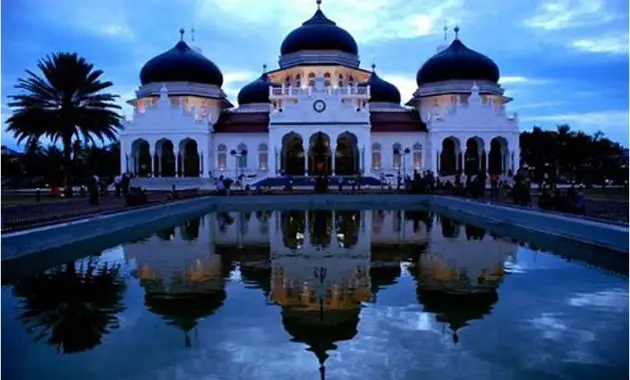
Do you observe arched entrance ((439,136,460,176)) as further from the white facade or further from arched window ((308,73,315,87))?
arched window ((308,73,315,87))

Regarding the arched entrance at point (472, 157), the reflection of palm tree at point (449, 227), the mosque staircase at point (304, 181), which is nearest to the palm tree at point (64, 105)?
the mosque staircase at point (304, 181)

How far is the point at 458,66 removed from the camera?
182ft

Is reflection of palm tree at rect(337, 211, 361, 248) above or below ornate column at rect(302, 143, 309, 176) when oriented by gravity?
below

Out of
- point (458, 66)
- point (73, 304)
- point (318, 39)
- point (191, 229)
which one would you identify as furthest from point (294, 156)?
point (73, 304)

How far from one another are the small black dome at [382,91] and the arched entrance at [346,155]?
20.5ft

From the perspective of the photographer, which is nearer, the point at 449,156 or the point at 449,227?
the point at 449,227

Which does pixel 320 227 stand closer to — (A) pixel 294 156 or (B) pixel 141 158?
(A) pixel 294 156

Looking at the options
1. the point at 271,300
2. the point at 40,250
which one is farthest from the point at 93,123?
the point at 271,300

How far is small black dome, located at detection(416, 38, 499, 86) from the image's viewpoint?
2185 inches

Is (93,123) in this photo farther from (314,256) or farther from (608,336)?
(608,336)

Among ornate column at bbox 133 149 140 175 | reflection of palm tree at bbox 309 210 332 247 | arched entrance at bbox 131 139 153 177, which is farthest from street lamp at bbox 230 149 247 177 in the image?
reflection of palm tree at bbox 309 210 332 247

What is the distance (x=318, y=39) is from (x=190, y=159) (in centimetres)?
1561

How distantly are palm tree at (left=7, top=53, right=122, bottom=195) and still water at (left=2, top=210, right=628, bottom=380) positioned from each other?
2450 cm

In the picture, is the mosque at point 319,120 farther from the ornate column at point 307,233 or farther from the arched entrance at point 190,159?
the ornate column at point 307,233
